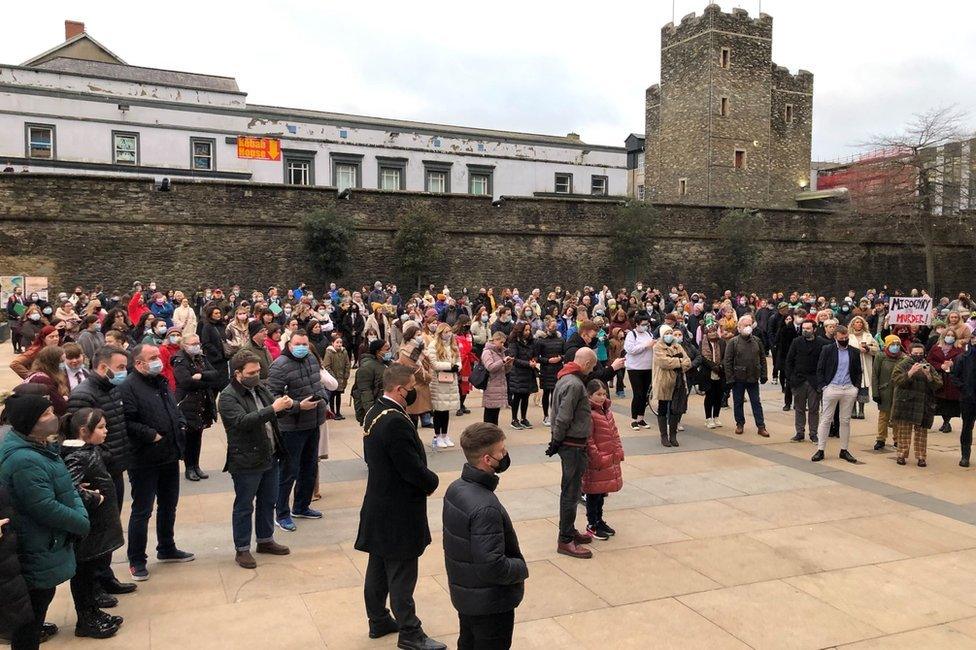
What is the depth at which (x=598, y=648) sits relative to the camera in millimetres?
4480

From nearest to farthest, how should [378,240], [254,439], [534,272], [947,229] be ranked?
1. [254,439]
2. [378,240]
3. [534,272]
4. [947,229]

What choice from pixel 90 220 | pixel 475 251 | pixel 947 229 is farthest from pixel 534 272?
pixel 947 229

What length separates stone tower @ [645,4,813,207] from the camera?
137ft

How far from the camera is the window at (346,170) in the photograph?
35719 mm

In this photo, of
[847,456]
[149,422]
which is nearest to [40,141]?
[149,422]

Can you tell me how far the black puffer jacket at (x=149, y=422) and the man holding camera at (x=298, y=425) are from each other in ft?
3.19

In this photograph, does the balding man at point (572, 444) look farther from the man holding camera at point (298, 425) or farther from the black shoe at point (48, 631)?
the black shoe at point (48, 631)

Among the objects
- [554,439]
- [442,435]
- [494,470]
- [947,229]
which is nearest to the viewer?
[494,470]

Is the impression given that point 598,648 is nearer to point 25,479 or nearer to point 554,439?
point 554,439

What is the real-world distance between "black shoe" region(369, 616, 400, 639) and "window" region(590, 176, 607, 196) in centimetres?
4016

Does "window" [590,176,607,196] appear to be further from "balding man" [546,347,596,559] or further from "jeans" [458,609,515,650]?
"jeans" [458,609,515,650]

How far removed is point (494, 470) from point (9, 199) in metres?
23.5

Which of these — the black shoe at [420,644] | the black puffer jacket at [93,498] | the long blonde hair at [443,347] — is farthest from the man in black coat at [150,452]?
the long blonde hair at [443,347]

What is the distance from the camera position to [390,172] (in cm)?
3722
